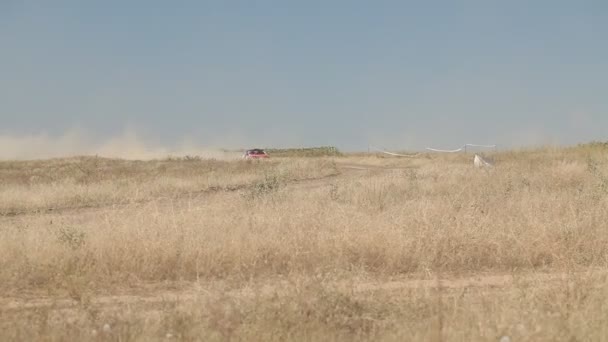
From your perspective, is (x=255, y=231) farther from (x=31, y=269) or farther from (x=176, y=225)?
(x=31, y=269)

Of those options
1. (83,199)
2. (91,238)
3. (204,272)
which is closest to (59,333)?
(204,272)

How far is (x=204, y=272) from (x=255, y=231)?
1727 mm

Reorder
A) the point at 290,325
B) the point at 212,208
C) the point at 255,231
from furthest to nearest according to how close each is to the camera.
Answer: the point at 212,208 < the point at 255,231 < the point at 290,325

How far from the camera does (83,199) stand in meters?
20.2

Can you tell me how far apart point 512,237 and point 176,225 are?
535 cm

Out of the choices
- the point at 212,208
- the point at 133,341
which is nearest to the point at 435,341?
the point at 133,341

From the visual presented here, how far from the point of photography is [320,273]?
671cm

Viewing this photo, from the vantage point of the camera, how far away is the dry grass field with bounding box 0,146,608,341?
221 inches

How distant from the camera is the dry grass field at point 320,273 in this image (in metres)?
5.61

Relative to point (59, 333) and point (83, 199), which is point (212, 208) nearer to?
point (59, 333)

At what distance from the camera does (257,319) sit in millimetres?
5691

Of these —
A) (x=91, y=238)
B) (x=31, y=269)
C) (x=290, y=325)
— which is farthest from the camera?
(x=91, y=238)

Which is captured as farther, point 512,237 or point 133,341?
point 512,237

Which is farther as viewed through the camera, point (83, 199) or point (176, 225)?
point (83, 199)
